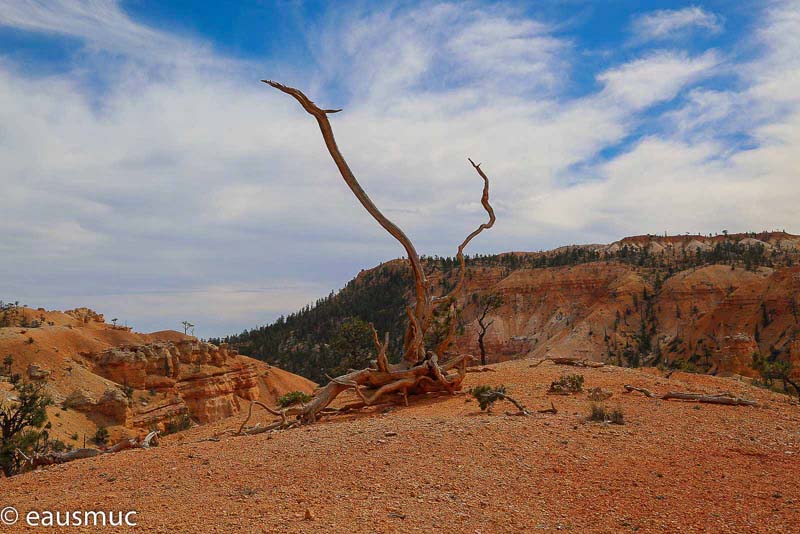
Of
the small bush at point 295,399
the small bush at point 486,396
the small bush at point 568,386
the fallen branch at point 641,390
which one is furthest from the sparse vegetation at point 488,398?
the small bush at point 295,399

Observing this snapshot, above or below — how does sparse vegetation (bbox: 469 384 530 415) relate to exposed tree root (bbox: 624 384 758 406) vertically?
above

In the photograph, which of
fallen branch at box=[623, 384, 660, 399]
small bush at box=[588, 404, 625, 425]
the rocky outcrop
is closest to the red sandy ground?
small bush at box=[588, 404, 625, 425]

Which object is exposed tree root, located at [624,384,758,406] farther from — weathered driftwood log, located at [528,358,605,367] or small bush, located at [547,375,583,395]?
weathered driftwood log, located at [528,358,605,367]

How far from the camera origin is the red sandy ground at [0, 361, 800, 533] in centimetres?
491

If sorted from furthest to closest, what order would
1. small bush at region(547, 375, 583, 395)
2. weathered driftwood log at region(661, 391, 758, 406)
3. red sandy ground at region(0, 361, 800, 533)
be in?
small bush at region(547, 375, 583, 395) < weathered driftwood log at region(661, 391, 758, 406) < red sandy ground at region(0, 361, 800, 533)

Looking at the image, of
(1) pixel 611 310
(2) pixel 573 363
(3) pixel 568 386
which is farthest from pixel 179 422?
(1) pixel 611 310

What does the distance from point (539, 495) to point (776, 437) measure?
4260mm

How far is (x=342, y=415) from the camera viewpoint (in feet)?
37.6

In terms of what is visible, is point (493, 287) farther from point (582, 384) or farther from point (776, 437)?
point (776, 437)

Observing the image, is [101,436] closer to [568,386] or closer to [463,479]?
[568,386]

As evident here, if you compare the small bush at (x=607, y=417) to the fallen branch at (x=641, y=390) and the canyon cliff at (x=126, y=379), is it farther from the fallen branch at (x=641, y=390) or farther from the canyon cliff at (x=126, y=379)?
the canyon cliff at (x=126, y=379)

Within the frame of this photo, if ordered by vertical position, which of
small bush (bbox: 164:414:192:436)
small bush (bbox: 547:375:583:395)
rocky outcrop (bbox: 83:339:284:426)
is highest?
small bush (bbox: 547:375:583:395)

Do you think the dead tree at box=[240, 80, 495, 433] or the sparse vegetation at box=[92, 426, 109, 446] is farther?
the sparse vegetation at box=[92, 426, 109, 446]

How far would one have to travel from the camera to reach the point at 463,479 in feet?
19.4
